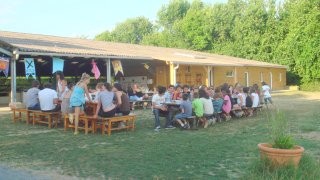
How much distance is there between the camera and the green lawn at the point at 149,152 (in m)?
6.27

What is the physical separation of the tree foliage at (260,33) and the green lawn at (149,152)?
2869cm

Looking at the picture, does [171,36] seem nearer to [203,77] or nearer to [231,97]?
[203,77]

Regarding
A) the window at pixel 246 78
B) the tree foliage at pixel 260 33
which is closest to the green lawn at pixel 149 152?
the window at pixel 246 78

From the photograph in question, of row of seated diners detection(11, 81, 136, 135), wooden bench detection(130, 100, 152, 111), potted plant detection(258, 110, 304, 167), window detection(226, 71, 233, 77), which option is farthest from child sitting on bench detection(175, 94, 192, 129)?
window detection(226, 71, 233, 77)

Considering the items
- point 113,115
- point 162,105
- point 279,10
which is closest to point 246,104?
point 162,105

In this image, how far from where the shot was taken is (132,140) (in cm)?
941

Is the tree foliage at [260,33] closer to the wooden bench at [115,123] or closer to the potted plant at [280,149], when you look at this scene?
the wooden bench at [115,123]

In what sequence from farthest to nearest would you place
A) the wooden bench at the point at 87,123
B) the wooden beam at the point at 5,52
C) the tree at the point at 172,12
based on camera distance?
1. the tree at the point at 172,12
2. the wooden beam at the point at 5,52
3. the wooden bench at the point at 87,123

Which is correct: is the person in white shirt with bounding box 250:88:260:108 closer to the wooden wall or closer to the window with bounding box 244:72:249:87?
the wooden wall

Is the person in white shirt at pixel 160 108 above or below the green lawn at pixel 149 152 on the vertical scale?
above

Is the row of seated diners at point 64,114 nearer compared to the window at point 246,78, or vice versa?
the row of seated diners at point 64,114

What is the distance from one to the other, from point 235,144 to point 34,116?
665 centimetres

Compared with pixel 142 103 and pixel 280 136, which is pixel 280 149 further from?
pixel 142 103

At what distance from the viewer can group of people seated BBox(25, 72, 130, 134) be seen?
10.4 metres
